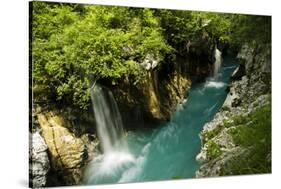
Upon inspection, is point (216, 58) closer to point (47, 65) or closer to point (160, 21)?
point (160, 21)

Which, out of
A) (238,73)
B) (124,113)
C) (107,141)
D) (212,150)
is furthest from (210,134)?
(107,141)

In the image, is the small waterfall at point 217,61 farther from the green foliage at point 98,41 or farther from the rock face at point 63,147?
the rock face at point 63,147

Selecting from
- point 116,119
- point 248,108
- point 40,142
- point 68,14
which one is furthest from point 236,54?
point 40,142

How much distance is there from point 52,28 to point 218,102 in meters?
1.82

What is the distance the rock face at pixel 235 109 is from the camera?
18.7ft

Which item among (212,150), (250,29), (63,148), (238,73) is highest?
(250,29)

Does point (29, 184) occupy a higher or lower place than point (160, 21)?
lower

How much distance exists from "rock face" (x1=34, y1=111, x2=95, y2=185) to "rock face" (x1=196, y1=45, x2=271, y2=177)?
117 centimetres

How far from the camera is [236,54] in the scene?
579 cm

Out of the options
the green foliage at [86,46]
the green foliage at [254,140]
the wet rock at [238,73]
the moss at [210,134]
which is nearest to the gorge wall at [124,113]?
the green foliage at [86,46]

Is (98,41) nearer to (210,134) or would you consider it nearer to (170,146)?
(170,146)

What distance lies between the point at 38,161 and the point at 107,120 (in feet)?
2.43

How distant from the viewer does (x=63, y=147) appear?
203 inches

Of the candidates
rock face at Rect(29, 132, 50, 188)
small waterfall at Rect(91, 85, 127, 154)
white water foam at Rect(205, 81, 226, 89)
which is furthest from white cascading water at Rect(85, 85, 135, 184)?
white water foam at Rect(205, 81, 226, 89)
